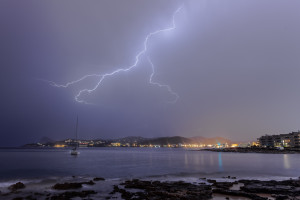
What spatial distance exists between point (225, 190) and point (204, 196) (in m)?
2.73

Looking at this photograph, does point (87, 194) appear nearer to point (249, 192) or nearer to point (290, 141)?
point (249, 192)

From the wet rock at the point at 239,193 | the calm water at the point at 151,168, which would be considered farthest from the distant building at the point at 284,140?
the wet rock at the point at 239,193

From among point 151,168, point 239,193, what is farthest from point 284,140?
point 239,193

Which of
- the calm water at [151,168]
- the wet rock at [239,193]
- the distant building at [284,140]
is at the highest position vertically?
the distant building at [284,140]

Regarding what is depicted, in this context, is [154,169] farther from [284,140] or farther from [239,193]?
[284,140]

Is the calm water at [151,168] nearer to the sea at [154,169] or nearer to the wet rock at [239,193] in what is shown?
the sea at [154,169]

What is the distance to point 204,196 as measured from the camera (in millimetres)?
17016

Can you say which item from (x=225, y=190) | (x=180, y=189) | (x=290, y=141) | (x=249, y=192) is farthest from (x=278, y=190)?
(x=290, y=141)

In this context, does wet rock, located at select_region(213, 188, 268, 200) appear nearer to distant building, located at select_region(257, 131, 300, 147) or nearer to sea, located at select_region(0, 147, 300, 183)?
sea, located at select_region(0, 147, 300, 183)

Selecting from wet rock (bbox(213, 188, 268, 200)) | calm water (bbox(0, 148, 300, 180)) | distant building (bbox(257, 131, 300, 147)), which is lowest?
calm water (bbox(0, 148, 300, 180))

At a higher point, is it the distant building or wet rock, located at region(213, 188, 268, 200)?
the distant building

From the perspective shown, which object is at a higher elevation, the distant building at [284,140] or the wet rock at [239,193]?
the distant building at [284,140]

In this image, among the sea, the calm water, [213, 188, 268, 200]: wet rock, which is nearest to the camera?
[213, 188, 268, 200]: wet rock

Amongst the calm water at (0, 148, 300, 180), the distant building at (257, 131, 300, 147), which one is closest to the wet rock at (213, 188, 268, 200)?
the calm water at (0, 148, 300, 180)
